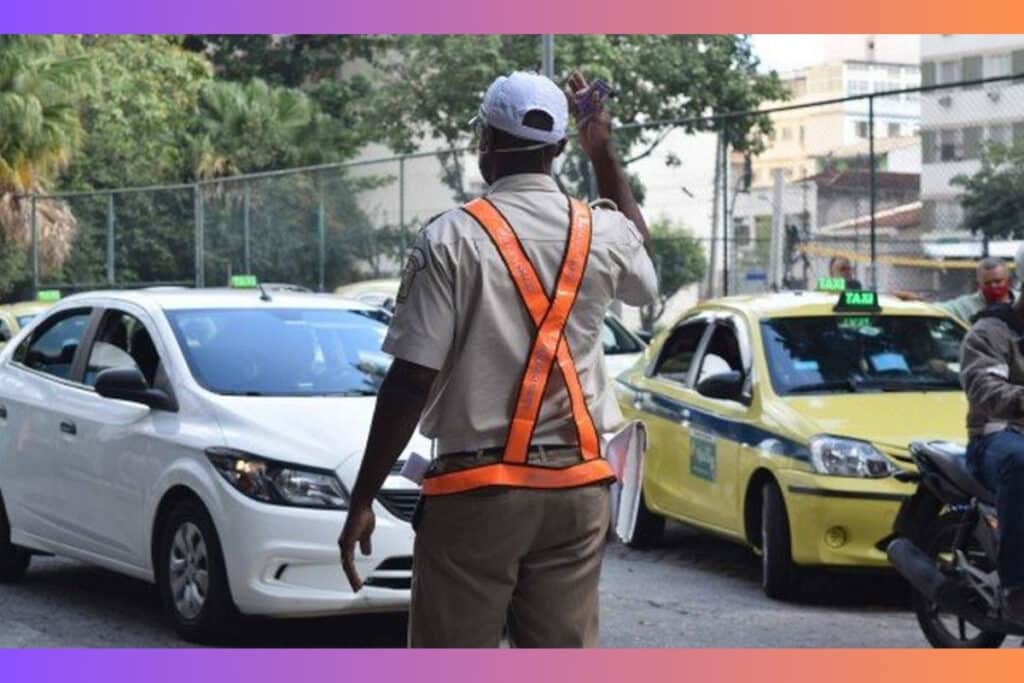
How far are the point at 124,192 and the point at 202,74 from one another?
531 inches

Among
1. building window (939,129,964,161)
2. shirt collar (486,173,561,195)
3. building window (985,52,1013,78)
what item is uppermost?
building window (985,52,1013,78)

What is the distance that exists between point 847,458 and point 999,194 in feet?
21.0

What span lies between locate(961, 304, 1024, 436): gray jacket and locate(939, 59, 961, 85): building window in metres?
52.8

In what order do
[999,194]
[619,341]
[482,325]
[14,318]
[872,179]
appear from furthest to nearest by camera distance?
1. [14,318]
2. [872,179]
3. [619,341]
4. [999,194]
5. [482,325]

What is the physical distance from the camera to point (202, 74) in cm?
4400

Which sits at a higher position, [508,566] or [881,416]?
[508,566]

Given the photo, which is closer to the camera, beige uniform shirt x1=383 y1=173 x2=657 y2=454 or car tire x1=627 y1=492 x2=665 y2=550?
beige uniform shirt x1=383 y1=173 x2=657 y2=454

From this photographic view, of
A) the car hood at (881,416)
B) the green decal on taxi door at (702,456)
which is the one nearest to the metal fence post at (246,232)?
the green decal on taxi door at (702,456)

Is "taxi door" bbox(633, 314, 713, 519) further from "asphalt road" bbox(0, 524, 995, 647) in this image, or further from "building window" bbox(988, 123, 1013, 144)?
"building window" bbox(988, 123, 1013, 144)

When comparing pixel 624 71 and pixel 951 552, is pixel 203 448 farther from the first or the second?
pixel 624 71

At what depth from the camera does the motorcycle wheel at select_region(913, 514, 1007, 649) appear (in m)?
8.51

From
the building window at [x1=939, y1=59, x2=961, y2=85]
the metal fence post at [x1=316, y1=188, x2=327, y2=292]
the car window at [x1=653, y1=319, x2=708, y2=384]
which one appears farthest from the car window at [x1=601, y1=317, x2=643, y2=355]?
the building window at [x1=939, y1=59, x2=961, y2=85]

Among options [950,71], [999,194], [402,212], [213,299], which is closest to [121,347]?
[213,299]

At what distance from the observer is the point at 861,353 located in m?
11.0
